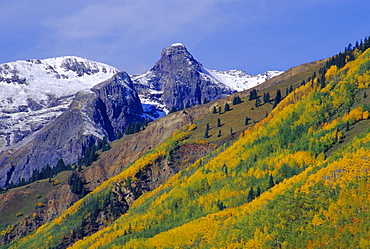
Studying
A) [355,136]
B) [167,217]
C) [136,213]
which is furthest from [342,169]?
[136,213]

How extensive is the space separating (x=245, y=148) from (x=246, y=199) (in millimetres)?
35895

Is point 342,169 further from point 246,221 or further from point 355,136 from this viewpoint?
point 246,221

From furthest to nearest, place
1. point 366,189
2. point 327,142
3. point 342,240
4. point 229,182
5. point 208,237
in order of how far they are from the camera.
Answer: point 229,182
point 327,142
point 208,237
point 366,189
point 342,240

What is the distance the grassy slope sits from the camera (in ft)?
400

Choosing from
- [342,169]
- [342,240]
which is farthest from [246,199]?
[342,240]

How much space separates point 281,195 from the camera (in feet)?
450

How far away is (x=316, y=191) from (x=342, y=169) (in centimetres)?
936

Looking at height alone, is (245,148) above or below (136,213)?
above

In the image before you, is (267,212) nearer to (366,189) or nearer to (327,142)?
(366,189)

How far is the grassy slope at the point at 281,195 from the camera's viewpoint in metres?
122

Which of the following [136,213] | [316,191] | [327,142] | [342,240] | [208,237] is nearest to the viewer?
[342,240]

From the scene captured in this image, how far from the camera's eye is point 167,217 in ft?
585

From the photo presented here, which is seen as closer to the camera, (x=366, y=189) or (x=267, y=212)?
(x=366, y=189)

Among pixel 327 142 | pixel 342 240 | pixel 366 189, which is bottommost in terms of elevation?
pixel 342 240
